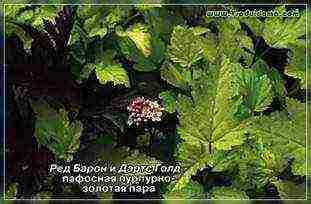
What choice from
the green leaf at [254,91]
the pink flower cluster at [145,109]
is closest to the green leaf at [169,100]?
the pink flower cluster at [145,109]

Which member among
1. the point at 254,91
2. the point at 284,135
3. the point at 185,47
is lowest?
the point at 284,135

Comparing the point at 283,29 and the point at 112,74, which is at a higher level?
the point at 283,29

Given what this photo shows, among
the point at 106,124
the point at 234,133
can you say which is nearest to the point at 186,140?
the point at 234,133

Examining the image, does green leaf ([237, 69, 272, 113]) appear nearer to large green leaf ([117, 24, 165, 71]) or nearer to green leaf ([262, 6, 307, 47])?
green leaf ([262, 6, 307, 47])

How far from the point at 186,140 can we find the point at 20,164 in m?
0.40

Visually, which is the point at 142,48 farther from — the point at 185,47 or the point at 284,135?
the point at 284,135

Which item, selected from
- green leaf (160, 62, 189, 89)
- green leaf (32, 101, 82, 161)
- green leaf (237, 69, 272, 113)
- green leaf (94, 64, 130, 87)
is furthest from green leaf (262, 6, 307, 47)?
green leaf (32, 101, 82, 161)

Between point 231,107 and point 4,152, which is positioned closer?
point 231,107

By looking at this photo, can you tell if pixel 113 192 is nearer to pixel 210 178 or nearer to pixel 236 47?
pixel 210 178

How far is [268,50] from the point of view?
1.68 m

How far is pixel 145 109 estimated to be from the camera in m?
1.64

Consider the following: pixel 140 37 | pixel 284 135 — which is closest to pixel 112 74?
pixel 140 37

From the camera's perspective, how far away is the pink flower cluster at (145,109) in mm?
1639

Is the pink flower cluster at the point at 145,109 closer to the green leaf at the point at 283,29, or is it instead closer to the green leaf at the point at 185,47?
the green leaf at the point at 185,47
